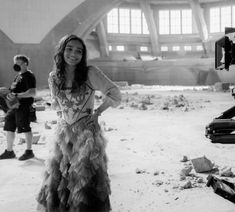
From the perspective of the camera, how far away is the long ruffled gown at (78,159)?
2.04 metres

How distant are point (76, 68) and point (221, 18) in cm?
2811

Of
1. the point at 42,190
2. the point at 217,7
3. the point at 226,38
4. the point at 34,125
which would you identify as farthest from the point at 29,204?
the point at 217,7

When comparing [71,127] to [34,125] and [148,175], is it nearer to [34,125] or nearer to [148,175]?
[148,175]

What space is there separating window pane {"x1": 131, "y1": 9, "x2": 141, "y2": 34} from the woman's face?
27.3 metres

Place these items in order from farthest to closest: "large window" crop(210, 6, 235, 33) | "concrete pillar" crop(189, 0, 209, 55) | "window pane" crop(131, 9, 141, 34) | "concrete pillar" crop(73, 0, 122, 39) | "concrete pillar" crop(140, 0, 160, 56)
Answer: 1. "window pane" crop(131, 9, 141, 34)
2. "concrete pillar" crop(140, 0, 160, 56)
3. "large window" crop(210, 6, 235, 33)
4. "concrete pillar" crop(189, 0, 209, 55)
5. "concrete pillar" crop(73, 0, 122, 39)

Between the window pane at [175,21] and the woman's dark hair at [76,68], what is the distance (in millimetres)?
28088

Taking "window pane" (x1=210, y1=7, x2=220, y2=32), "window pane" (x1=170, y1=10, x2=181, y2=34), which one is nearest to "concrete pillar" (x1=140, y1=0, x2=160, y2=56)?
"window pane" (x1=170, y1=10, x2=181, y2=34)

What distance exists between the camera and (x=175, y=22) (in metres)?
29.2

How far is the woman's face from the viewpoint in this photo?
2152mm

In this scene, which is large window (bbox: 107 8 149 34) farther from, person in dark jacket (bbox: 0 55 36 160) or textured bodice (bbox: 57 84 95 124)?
textured bodice (bbox: 57 84 95 124)

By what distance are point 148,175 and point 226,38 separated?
1881 mm

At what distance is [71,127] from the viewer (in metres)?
2.15

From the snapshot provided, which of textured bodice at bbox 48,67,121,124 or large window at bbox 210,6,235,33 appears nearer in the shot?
textured bodice at bbox 48,67,121,124

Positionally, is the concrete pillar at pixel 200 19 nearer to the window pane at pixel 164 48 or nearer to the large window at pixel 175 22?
the large window at pixel 175 22
